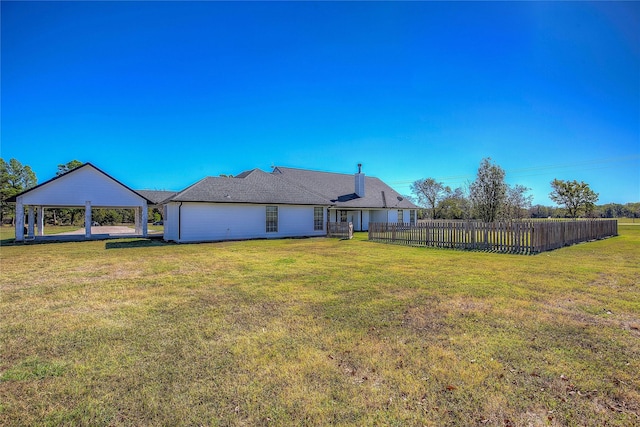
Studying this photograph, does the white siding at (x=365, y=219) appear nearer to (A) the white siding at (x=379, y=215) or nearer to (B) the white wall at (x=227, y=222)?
(A) the white siding at (x=379, y=215)

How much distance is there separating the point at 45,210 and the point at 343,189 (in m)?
50.0

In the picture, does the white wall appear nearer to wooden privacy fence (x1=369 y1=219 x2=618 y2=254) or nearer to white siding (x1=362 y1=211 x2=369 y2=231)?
wooden privacy fence (x1=369 y1=219 x2=618 y2=254)

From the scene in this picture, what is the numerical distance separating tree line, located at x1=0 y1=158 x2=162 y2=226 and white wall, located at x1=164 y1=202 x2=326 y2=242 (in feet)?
109

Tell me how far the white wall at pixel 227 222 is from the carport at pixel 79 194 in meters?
3.87

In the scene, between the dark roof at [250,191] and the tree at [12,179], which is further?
the tree at [12,179]

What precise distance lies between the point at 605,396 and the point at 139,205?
24847 millimetres

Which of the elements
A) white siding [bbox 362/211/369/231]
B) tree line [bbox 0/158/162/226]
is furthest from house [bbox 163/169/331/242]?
tree line [bbox 0/158/162/226]

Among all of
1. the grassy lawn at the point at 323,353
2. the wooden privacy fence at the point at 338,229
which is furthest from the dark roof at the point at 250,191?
the grassy lawn at the point at 323,353

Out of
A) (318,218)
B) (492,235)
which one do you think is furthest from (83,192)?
(492,235)

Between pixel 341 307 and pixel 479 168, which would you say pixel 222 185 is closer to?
pixel 341 307

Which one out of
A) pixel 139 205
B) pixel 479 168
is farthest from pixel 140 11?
pixel 479 168

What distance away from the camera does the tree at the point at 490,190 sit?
2958 centimetres

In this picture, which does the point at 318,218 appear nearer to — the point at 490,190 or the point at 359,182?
the point at 359,182

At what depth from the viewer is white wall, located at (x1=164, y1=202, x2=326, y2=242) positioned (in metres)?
19.0
